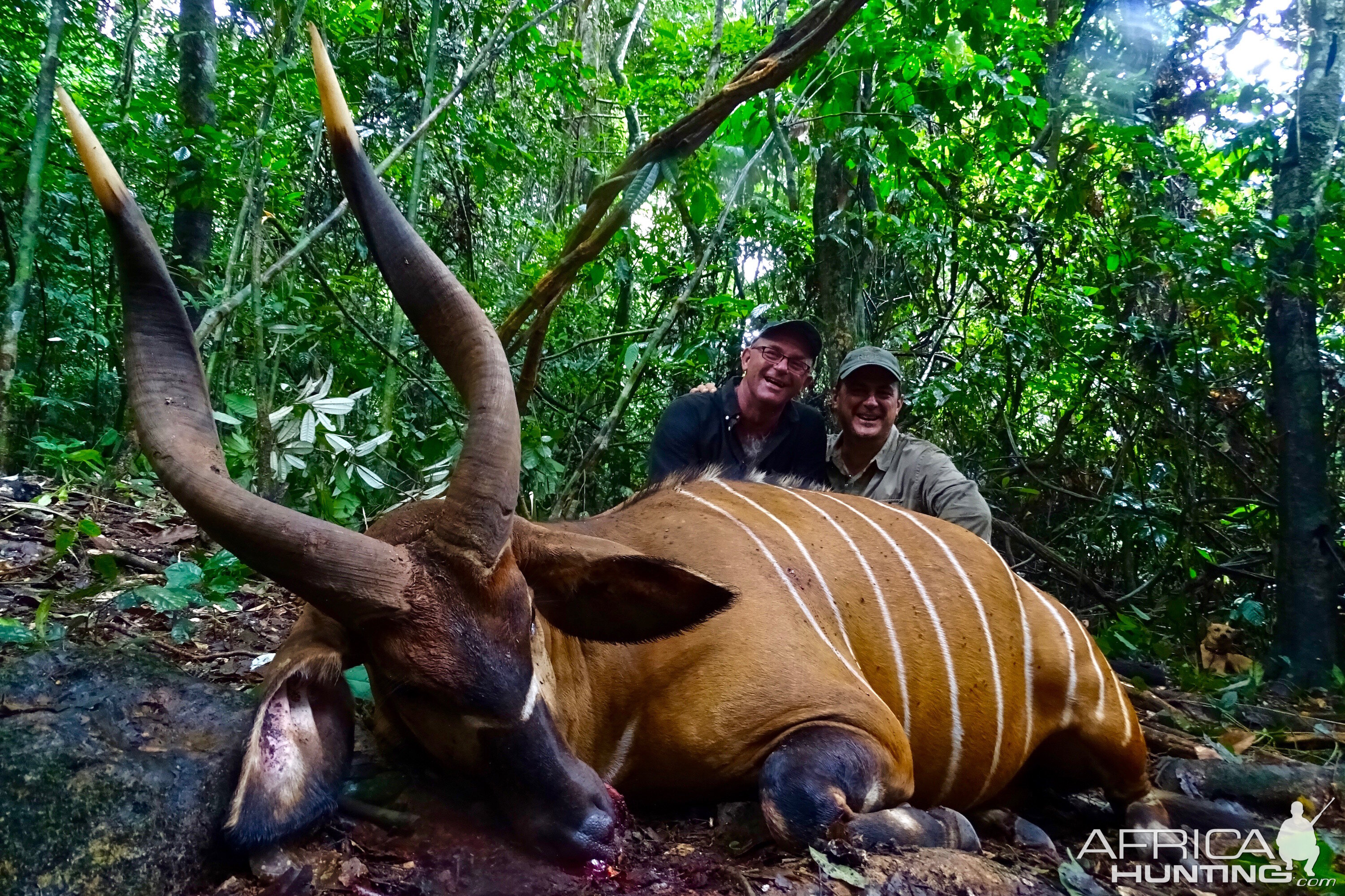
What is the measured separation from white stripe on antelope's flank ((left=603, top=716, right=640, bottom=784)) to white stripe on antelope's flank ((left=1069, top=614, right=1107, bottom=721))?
195 centimetres

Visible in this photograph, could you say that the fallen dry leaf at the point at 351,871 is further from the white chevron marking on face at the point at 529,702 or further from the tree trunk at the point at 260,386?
the tree trunk at the point at 260,386

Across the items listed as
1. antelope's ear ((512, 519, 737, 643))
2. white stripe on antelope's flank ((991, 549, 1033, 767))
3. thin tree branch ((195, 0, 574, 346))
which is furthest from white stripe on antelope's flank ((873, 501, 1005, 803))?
thin tree branch ((195, 0, 574, 346))

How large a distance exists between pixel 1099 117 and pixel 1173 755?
161 inches

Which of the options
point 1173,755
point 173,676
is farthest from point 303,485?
point 1173,755

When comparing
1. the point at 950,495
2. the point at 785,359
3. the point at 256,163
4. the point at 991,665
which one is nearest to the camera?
the point at 991,665

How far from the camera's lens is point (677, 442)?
5.02m

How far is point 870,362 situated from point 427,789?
334 centimetres

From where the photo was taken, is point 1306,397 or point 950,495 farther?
point 1306,397

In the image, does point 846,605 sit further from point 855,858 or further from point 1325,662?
point 1325,662

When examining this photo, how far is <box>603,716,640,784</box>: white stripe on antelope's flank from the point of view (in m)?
2.55

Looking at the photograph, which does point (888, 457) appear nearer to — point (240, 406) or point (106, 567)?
point (240, 406)

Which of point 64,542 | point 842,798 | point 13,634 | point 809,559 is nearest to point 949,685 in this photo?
point 809,559

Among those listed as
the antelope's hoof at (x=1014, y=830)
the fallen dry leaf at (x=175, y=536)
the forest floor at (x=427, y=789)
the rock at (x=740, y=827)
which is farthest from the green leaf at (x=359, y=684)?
the antelope's hoof at (x=1014, y=830)

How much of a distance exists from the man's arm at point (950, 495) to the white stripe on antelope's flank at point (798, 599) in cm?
187
